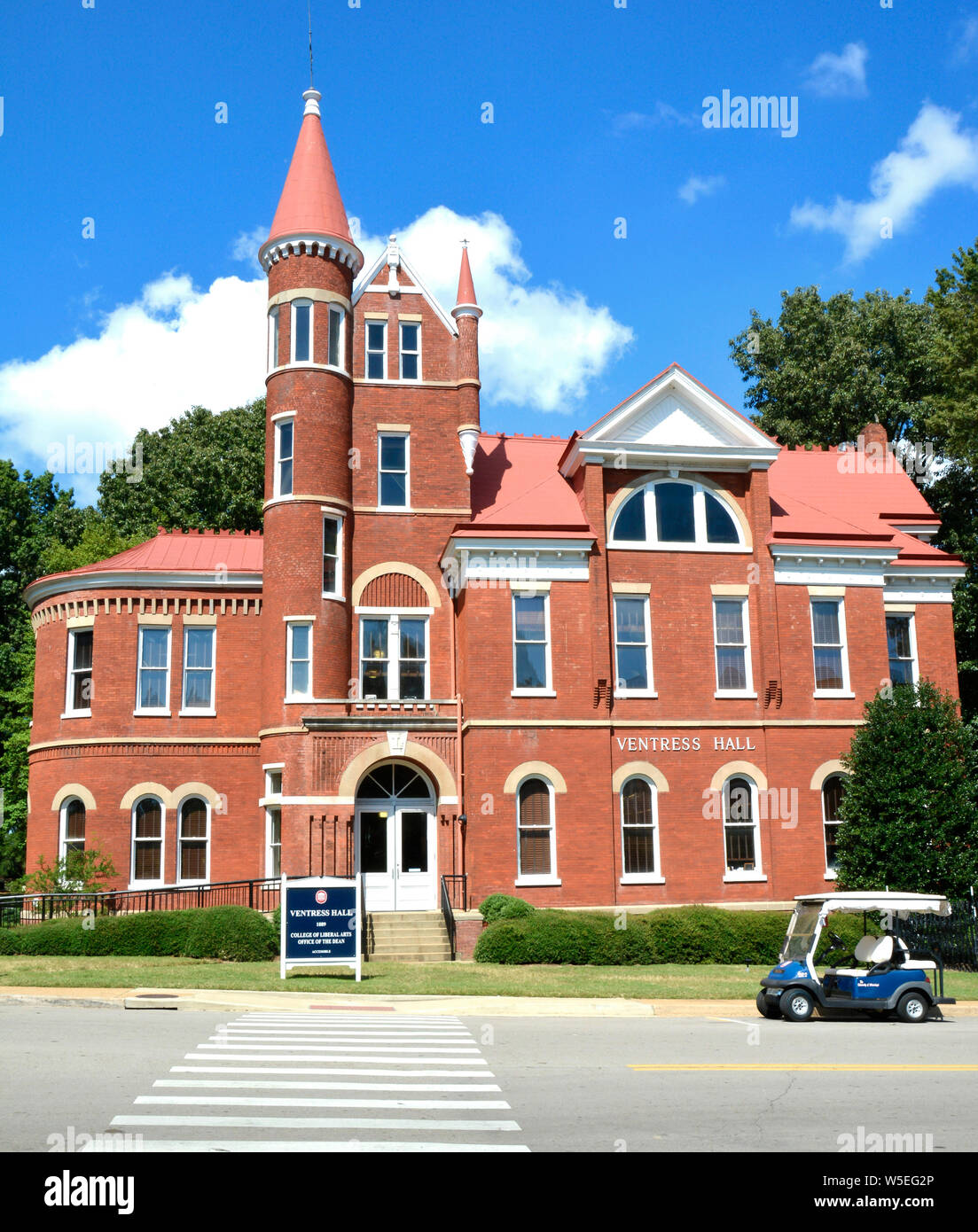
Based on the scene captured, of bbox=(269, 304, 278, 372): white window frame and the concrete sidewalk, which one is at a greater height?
bbox=(269, 304, 278, 372): white window frame

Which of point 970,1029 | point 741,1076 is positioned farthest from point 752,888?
point 741,1076

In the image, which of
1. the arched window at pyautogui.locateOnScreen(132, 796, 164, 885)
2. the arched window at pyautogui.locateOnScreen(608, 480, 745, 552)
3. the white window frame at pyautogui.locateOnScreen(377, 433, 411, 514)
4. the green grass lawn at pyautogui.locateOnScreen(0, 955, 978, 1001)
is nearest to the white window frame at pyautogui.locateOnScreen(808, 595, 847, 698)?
the arched window at pyautogui.locateOnScreen(608, 480, 745, 552)

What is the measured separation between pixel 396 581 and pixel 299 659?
10.7ft

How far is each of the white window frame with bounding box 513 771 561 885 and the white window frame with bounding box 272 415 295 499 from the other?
369 inches

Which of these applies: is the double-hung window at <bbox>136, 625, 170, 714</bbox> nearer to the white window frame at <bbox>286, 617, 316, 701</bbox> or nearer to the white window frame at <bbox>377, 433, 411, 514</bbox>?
the white window frame at <bbox>286, 617, 316, 701</bbox>

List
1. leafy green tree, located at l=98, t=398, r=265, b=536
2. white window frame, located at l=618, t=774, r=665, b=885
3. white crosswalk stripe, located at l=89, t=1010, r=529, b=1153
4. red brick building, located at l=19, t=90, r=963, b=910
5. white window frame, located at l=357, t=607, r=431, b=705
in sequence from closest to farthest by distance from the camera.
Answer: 1. white crosswalk stripe, located at l=89, t=1010, r=529, b=1153
2. white window frame, located at l=618, t=774, r=665, b=885
3. red brick building, located at l=19, t=90, r=963, b=910
4. white window frame, located at l=357, t=607, r=431, b=705
5. leafy green tree, located at l=98, t=398, r=265, b=536

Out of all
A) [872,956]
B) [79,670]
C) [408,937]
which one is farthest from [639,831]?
[79,670]

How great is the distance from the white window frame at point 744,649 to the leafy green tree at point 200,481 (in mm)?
24576

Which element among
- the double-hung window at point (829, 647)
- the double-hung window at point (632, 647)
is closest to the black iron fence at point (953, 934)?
the double-hung window at point (829, 647)

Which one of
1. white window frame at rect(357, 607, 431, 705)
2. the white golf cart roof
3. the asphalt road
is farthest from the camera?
white window frame at rect(357, 607, 431, 705)

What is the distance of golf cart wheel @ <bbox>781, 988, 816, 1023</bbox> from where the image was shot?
16969mm

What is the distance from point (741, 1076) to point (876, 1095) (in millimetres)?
1358

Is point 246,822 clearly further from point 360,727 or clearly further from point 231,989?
point 231,989

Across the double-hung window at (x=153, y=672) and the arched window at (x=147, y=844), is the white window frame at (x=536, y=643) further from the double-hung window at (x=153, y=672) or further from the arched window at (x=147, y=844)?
the arched window at (x=147, y=844)
